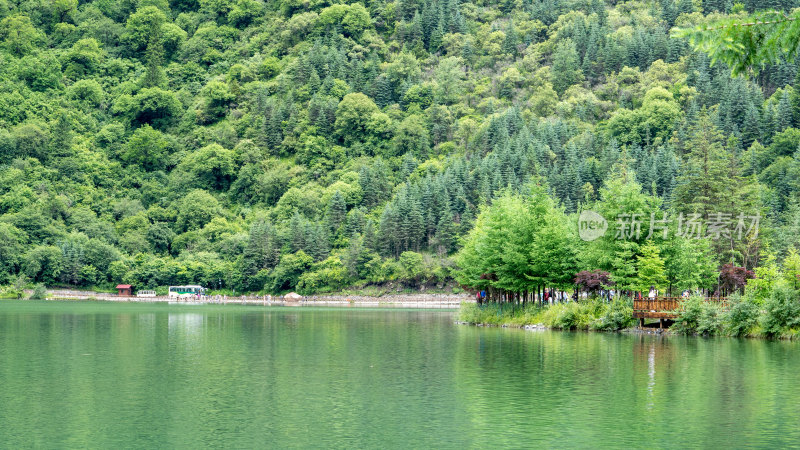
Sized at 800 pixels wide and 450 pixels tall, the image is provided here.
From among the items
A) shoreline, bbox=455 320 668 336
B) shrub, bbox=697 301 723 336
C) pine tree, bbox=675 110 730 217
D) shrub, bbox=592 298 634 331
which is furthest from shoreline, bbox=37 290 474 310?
shrub, bbox=697 301 723 336

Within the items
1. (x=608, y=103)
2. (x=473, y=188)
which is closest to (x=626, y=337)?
(x=473, y=188)

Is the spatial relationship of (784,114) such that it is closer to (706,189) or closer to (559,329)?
(706,189)

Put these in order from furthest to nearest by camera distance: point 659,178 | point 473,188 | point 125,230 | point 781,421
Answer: point 125,230
point 473,188
point 659,178
point 781,421

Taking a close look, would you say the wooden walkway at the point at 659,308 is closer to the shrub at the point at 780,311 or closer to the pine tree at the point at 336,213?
the shrub at the point at 780,311

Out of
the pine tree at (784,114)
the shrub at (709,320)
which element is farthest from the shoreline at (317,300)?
the shrub at (709,320)

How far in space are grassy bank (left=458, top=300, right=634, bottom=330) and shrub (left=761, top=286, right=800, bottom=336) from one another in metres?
9.15

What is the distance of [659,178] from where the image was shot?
128 metres

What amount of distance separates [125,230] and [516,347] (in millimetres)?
146296

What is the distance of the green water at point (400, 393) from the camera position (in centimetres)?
2264

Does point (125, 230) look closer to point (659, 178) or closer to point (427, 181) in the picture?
point (427, 181)

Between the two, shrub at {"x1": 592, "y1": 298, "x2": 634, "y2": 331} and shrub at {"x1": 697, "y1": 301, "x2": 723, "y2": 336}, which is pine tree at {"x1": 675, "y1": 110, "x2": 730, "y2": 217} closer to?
shrub at {"x1": 592, "y1": 298, "x2": 634, "y2": 331}

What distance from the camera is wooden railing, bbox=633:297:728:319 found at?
175 ft

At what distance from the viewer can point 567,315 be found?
5784 cm

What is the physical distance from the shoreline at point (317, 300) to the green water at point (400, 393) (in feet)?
261
